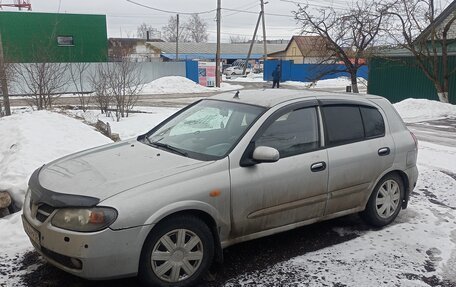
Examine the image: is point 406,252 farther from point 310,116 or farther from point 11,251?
point 11,251

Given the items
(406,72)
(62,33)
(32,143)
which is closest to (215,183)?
(32,143)

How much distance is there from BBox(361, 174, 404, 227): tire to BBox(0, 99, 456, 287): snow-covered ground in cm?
12

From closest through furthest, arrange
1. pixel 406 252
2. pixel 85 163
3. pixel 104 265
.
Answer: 1. pixel 104 265
2. pixel 85 163
3. pixel 406 252

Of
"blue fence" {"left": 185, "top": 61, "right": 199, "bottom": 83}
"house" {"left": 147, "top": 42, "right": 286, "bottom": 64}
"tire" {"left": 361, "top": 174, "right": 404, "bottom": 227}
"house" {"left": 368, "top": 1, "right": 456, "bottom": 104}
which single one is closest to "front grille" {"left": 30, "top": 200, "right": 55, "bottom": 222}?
"tire" {"left": 361, "top": 174, "right": 404, "bottom": 227}

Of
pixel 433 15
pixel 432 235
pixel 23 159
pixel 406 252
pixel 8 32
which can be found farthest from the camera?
pixel 8 32

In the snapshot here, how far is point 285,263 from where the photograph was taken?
404cm

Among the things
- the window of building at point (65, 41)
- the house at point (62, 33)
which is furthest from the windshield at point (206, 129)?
the window of building at point (65, 41)

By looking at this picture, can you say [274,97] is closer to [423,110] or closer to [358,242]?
[358,242]

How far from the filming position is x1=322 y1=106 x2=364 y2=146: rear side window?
448cm

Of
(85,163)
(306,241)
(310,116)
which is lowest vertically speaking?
(306,241)

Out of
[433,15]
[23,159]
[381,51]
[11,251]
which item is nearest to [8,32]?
[381,51]

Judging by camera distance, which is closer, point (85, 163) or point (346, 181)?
point (85, 163)

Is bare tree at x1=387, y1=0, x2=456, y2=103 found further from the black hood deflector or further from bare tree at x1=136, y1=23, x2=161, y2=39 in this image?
bare tree at x1=136, y1=23, x2=161, y2=39

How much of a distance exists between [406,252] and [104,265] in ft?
9.33
